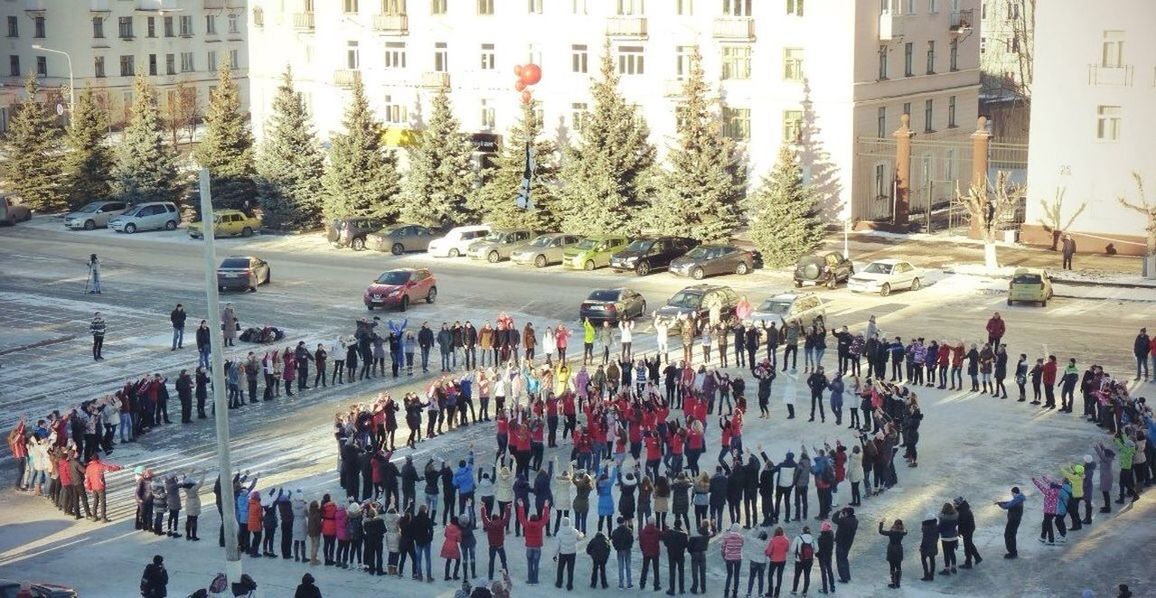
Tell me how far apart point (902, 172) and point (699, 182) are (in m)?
10.4

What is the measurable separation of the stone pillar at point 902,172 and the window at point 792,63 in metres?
4.89

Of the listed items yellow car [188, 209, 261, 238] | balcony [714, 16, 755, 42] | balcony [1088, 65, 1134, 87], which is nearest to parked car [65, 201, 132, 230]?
yellow car [188, 209, 261, 238]

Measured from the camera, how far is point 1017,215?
68312 mm

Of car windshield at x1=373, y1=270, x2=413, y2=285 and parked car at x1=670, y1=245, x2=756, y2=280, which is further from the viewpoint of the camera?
parked car at x1=670, y1=245, x2=756, y2=280

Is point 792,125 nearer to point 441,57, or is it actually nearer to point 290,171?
point 441,57

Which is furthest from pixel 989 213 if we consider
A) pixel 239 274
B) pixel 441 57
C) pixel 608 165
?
pixel 239 274

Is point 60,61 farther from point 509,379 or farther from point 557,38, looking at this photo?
point 509,379

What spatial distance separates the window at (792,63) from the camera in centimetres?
6844

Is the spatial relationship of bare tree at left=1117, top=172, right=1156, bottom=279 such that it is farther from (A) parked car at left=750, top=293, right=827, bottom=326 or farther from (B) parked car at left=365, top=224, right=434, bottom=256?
(B) parked car at left=365, top=224, right=434, bottom=256

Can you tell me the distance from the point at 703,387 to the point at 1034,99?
30298 millimetres

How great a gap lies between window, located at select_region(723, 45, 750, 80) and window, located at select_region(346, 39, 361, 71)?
21.1 meters

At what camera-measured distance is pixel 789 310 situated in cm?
4656

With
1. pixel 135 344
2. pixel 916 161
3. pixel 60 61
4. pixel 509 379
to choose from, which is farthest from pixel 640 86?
pixel 60 61

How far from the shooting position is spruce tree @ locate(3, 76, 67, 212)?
79.8 m
